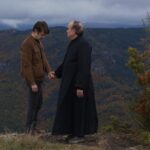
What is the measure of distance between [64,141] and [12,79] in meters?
111

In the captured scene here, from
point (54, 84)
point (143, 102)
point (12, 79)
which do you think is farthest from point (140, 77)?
point (12, 79)

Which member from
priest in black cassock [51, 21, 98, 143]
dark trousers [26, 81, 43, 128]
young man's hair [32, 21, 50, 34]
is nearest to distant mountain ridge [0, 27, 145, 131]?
dark trousers [26, 81, 43, 128]

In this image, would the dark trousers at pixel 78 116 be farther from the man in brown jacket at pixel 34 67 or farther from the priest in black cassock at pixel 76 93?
the man in brown jacket at pixel 34 67

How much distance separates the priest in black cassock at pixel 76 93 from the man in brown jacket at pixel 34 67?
40 cm

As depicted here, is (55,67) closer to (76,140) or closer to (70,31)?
(76,140)

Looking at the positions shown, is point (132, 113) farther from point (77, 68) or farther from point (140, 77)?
point (77, 68)

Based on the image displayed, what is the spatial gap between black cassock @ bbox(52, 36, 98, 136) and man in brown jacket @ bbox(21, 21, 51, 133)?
0.41 m

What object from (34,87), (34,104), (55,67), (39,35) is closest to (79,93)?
(34,87)

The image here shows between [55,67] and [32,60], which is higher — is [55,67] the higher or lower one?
the lower one

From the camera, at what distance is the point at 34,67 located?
29.0ft

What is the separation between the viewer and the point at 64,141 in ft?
29.4

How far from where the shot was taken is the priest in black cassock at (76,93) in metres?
8.35

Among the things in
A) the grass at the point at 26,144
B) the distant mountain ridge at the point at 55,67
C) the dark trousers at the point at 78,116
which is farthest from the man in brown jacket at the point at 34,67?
the distant mountain ridge at the point at 55,67

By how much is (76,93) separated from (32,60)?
970 mm
